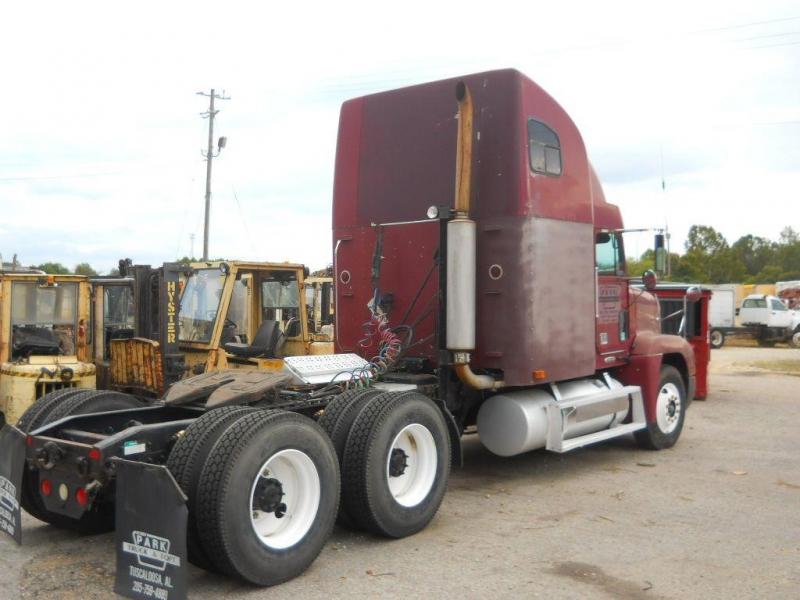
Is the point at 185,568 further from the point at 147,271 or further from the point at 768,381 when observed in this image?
the point at 768,381

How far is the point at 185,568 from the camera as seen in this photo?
431 cm

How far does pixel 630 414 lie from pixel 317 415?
4437 mm

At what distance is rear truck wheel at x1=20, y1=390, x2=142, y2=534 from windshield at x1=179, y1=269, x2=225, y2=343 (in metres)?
3.96

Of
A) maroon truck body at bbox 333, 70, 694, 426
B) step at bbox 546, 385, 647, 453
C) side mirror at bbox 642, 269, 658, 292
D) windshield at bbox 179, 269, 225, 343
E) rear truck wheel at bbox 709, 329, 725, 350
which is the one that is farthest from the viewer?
rear truck wheel at bbox 709, 329, 725, 350

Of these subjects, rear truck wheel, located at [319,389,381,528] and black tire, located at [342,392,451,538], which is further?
rear truck wheel, located at [319,389,381,528]

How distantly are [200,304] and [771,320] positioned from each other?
2741 cm

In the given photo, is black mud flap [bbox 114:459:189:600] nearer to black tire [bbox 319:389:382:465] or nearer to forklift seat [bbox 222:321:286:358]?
black tire [bbox 319:389:382:465]

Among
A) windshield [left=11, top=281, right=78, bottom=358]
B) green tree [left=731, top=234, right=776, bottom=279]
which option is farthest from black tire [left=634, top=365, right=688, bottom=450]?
green tree [left=731, top=234, right=776, bottom=279]

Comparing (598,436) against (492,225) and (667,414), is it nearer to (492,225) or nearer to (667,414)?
(667,414)

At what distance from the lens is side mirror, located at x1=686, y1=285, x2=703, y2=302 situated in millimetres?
13828

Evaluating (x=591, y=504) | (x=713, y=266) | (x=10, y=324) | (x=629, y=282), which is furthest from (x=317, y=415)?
(x=713, y=266)

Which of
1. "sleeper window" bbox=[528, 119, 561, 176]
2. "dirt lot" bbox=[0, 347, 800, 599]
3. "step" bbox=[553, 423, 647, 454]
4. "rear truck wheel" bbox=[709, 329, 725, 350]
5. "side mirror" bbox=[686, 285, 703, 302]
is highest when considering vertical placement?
"sleeper window" bbox=[528, 119, 561, 176]

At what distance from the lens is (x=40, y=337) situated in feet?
35.6

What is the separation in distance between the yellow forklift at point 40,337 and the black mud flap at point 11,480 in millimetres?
4407
